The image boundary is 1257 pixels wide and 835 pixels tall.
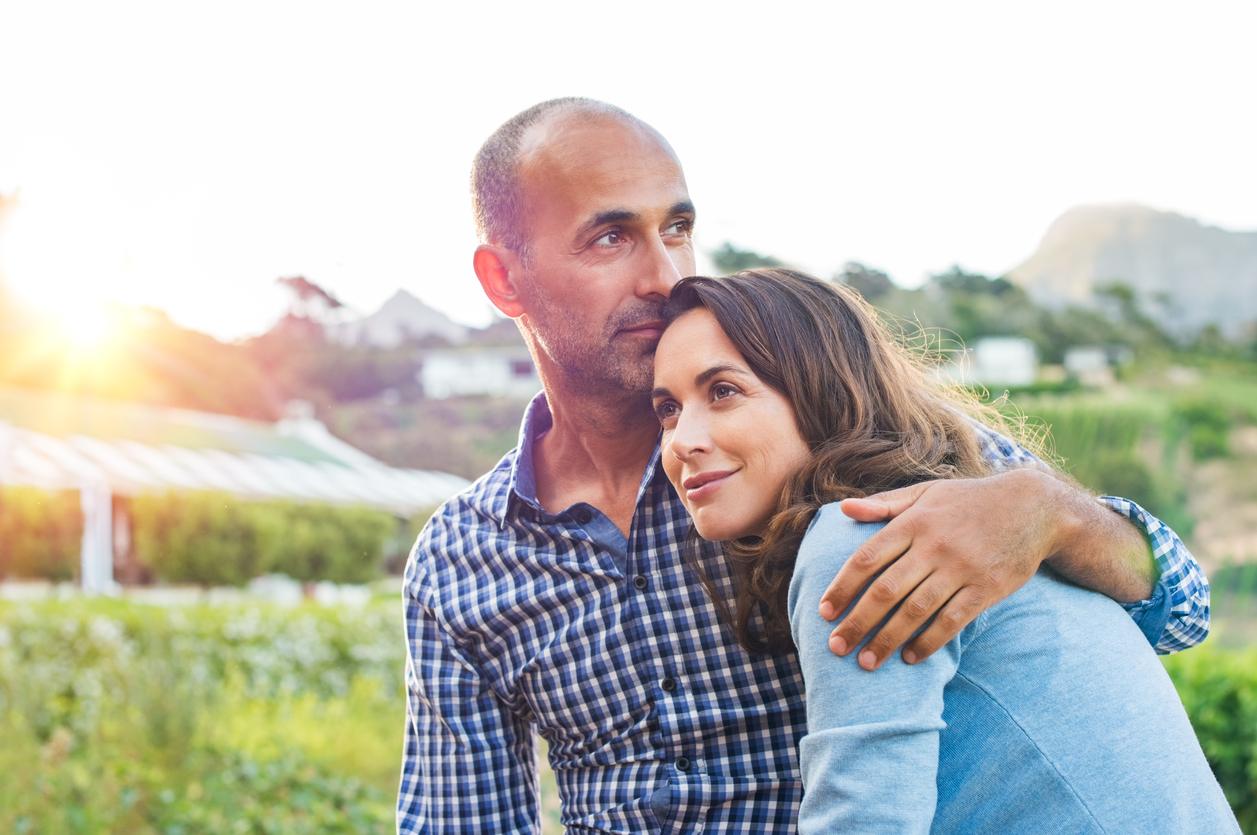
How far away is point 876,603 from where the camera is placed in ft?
3.81

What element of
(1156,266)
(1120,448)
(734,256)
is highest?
(1156,266)

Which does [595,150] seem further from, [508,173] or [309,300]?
[309,300]

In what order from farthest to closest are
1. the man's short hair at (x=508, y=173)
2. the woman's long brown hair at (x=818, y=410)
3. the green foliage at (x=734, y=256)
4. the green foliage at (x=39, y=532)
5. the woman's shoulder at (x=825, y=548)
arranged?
the green foliage at (x=734, y=256) < the green foliage at (x=39, y=532) < the man's short hair at (x=508, y=173) < the woman's long brown hair at (x=818, y=410) < the woman's shoulder at (x=825, y=548)

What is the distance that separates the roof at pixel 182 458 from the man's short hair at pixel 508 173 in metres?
12.0

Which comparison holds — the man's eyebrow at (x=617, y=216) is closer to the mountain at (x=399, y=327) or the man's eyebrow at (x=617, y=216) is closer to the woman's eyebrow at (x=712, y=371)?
the woman's eyebrow at (x=712, y=371)

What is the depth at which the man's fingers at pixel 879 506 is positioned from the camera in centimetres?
127

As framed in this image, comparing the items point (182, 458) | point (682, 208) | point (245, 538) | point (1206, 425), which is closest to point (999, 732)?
point (682, 208)

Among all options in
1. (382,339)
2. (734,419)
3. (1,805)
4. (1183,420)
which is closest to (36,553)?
(1,805)

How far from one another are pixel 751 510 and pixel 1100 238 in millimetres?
44045

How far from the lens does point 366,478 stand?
2233 cm

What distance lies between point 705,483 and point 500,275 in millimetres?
892

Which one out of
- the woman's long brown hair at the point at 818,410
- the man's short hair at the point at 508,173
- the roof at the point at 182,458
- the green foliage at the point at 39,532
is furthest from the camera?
the roof at the point at 182,458

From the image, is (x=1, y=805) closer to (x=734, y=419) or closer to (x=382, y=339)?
(x=734, y=419)

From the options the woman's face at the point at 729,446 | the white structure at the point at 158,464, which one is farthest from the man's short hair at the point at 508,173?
the white structure at the point at 158,464
